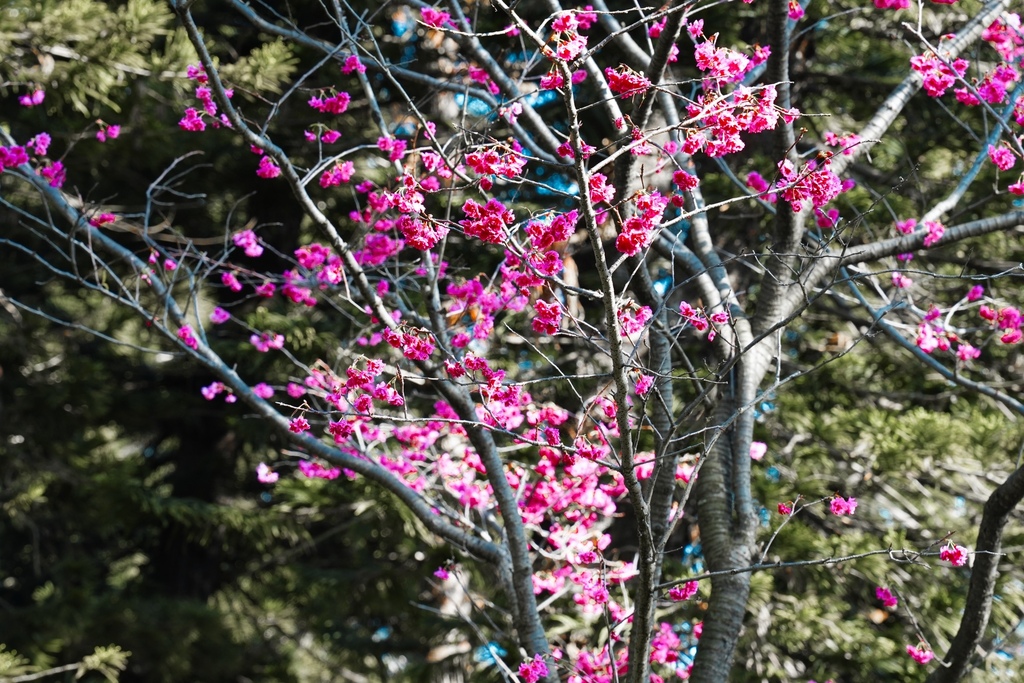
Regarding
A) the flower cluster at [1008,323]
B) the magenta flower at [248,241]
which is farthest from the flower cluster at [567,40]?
the flower cluster at [1008,323]

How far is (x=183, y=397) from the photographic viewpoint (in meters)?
8.15

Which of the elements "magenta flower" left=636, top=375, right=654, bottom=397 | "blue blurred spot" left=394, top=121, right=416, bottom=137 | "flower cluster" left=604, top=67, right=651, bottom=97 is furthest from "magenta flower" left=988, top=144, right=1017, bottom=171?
"blue blurred spot" left=394, top=121, right=416, bottom=137

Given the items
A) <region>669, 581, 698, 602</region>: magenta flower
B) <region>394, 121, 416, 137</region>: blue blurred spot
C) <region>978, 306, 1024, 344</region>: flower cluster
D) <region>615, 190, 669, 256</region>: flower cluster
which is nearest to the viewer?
<region>615, 190, 669, 256</region>: flower cluster

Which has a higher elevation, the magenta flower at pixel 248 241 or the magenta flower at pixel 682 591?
the magenta flower at pixel 248 241

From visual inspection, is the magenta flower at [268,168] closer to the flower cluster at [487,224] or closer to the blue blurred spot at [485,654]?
the flower cluster at [487,224]

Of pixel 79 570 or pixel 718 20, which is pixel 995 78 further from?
pixel 79 570

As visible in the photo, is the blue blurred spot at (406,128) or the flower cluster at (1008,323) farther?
the blue blurred spot at (406,128)

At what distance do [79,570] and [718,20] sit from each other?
6.67 m

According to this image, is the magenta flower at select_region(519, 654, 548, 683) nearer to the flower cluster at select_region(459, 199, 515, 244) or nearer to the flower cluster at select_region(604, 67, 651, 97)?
the flower cluster at select_region(459, 199, 515, 244)

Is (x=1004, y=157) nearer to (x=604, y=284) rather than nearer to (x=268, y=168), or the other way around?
(x=604, y=284)

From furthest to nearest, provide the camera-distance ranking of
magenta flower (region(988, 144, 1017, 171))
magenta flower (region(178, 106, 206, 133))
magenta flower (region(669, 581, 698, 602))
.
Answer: magenta flower (region(178, 106, 206, 133)), magenta flower (region(988, 144, 1017, 171)), magenta flower (region(669, 581, 698, 602))

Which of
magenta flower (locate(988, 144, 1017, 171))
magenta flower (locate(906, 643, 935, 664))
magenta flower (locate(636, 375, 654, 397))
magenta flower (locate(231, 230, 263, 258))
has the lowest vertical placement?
magenta flower (locate(906, 643, 935, 664))

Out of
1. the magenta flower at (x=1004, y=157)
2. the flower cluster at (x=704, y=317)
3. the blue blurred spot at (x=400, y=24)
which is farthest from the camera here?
the blue blurred spot at (x=400, y=24)

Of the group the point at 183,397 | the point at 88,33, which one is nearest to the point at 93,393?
the point at 183,397
